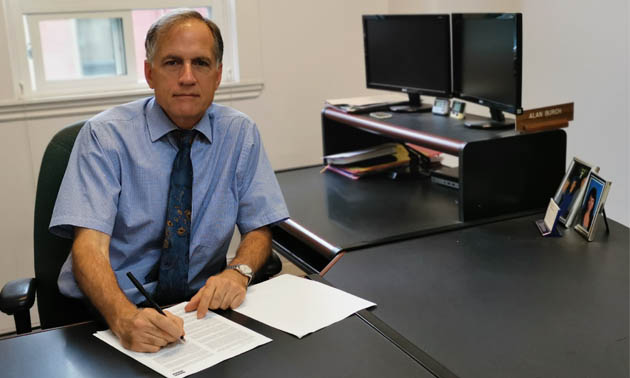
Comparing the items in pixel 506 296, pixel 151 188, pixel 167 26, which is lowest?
pixel 506 296

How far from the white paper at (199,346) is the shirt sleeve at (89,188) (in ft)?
1.00

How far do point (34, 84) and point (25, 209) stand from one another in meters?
0.53

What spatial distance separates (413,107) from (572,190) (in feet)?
2.64

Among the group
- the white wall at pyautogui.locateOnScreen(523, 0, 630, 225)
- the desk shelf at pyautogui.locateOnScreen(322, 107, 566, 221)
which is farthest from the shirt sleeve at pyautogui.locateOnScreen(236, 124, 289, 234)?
the white wall at pyautogui.locateOnScreen(523, 0, 630, 225)

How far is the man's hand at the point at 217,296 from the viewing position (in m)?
1.37

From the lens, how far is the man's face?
1595 mm

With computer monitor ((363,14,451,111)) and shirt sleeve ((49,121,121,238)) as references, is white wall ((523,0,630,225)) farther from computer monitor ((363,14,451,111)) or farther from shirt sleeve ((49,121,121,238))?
Answer: shirt sleeve ((49,121,121,238))

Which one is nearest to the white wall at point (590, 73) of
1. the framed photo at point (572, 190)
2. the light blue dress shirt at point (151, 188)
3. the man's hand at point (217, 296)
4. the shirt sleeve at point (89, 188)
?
the framed photo at point (572, 190)

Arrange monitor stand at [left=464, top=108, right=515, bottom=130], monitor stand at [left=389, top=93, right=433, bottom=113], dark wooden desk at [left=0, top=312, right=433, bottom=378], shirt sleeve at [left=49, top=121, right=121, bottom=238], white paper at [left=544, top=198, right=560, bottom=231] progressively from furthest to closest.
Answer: monitor stand at [left=389, top=93, right=433, bottom=113] < monitor stand at [left=464, top=108, right=515, bottom=130] < white paper at [left=544, top=198, right=560, bottom=231] < shirt sleeve at [left=49, top=121, right=121, bottom=238] < dark wooden desk at [left=0, top=312, right=433, bottom=378]

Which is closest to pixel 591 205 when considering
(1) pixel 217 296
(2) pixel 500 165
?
(2) pixel 500 165

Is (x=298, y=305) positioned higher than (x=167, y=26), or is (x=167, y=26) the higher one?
(x=167, y=26)

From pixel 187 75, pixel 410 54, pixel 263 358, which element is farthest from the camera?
pixel 410 54

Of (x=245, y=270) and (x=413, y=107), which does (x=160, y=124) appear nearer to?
(x=245, y=270)

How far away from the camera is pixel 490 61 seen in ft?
6.88
